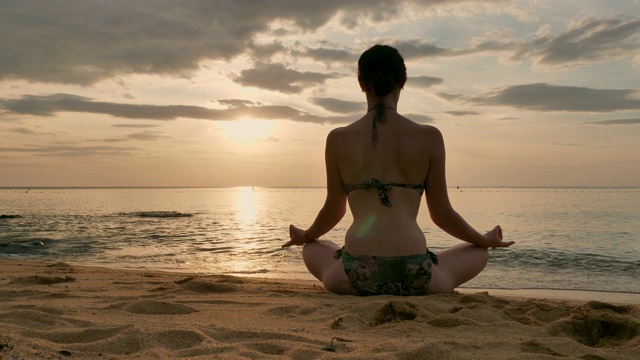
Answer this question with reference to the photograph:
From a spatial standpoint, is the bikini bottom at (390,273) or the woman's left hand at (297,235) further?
the woman's left hand at (297,235)

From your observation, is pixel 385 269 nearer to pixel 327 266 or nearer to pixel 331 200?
pixel 327 266

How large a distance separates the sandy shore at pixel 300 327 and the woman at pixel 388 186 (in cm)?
23

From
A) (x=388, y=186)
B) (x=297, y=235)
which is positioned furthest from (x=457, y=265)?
(x=297, y=235)

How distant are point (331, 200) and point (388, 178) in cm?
67

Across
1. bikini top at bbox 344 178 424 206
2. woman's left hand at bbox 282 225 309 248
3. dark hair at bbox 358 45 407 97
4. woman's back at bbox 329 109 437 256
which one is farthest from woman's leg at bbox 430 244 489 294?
dark hair at bbox 358 45 407 97

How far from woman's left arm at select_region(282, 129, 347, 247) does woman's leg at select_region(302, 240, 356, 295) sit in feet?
0.42

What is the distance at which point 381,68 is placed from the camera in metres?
3.81

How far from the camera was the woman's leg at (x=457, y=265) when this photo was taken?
4.20 meters

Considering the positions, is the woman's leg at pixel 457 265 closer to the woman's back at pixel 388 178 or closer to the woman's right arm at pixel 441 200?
the woman's right arm at pixel 441 200

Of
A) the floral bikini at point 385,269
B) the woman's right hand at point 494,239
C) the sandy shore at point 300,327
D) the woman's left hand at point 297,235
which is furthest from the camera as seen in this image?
the woman's left hand at point 297,235

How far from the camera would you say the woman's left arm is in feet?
13.7

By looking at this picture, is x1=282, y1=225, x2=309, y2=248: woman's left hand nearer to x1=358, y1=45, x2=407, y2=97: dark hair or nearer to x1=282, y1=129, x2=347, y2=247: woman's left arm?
x1=282, y1=129, x2=347, y2=247: woman's left arm

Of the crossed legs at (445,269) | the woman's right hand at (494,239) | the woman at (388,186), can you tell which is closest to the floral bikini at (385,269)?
the woman at (388,186)

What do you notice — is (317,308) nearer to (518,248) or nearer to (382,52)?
(382,52)
